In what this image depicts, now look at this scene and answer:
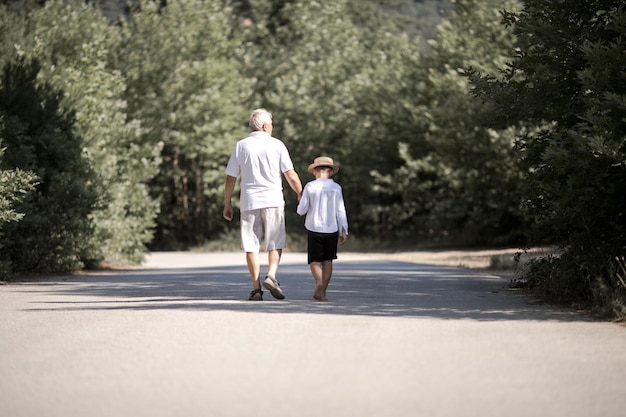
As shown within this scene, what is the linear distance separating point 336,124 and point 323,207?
34.2 m

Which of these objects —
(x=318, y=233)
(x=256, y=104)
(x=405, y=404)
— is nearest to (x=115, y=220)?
(x=318, y=233)

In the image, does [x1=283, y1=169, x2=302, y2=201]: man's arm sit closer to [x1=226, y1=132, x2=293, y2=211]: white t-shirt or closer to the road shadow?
[x1=226, y1=132, x2=293, y2=211]: white t-shirt

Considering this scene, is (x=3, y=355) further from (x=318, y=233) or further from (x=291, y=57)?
(x=291, y=57)

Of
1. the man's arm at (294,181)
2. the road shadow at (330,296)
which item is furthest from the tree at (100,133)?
the man's arm at (294,181)

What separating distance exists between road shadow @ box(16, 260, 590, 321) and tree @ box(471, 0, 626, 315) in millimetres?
676

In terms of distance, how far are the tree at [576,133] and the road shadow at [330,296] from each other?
0.68 meters

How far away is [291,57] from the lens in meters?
49.8

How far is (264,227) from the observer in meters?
13.7

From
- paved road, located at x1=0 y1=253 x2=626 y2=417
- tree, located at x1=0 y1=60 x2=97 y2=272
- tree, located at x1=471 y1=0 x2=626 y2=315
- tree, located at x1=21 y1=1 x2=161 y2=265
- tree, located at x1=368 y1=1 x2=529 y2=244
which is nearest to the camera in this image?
paved road, located at x1=0 y1=253 x2=626 y2=417

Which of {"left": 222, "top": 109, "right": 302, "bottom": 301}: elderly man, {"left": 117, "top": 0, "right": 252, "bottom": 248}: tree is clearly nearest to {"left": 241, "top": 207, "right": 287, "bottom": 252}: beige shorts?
{"left": 222, "top": 109, "right": 302, "bottom": 301}: elderly man

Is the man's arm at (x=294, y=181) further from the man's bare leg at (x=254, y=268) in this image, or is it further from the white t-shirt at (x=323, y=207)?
the man's bare leg at (x=254, y=268)

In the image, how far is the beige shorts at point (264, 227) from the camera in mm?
13562

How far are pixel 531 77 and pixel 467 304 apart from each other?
3.21 metres

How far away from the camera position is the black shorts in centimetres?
1380
